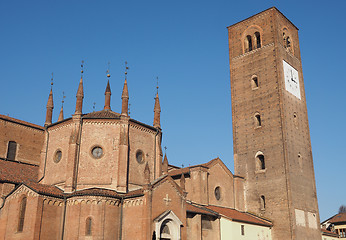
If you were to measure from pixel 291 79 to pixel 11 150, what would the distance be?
27769mm

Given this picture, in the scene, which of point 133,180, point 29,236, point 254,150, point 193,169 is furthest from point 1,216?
point 254,150

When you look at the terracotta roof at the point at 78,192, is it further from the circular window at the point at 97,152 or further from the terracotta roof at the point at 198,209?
the terracotta roof at the point at 198,209

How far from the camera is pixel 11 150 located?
3291cm

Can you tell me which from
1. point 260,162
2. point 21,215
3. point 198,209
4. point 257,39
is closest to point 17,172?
point 21,215

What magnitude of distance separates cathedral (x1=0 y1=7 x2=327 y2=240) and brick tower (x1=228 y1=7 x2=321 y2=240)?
0.33 ft

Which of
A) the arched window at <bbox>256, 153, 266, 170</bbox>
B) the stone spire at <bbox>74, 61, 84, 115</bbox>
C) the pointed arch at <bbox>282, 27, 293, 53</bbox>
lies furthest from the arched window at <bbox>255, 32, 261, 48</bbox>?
the stone spire at <bbox>74, 61, 84, 115</bbox>

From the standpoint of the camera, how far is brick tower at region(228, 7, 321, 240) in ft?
116

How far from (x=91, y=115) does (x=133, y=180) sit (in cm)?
612

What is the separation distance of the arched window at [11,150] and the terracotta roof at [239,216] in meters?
17.1

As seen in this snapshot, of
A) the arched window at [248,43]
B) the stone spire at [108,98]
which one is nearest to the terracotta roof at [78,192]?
the stone spire at [108,98]

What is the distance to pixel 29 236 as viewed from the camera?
23.8 meters

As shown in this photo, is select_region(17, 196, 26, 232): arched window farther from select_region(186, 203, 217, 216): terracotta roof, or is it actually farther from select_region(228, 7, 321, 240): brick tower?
select_region(228, 7, 321, 240): brick tower

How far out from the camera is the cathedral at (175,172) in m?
25.0

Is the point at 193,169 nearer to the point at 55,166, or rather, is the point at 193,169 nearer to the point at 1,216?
the point at 55,166
